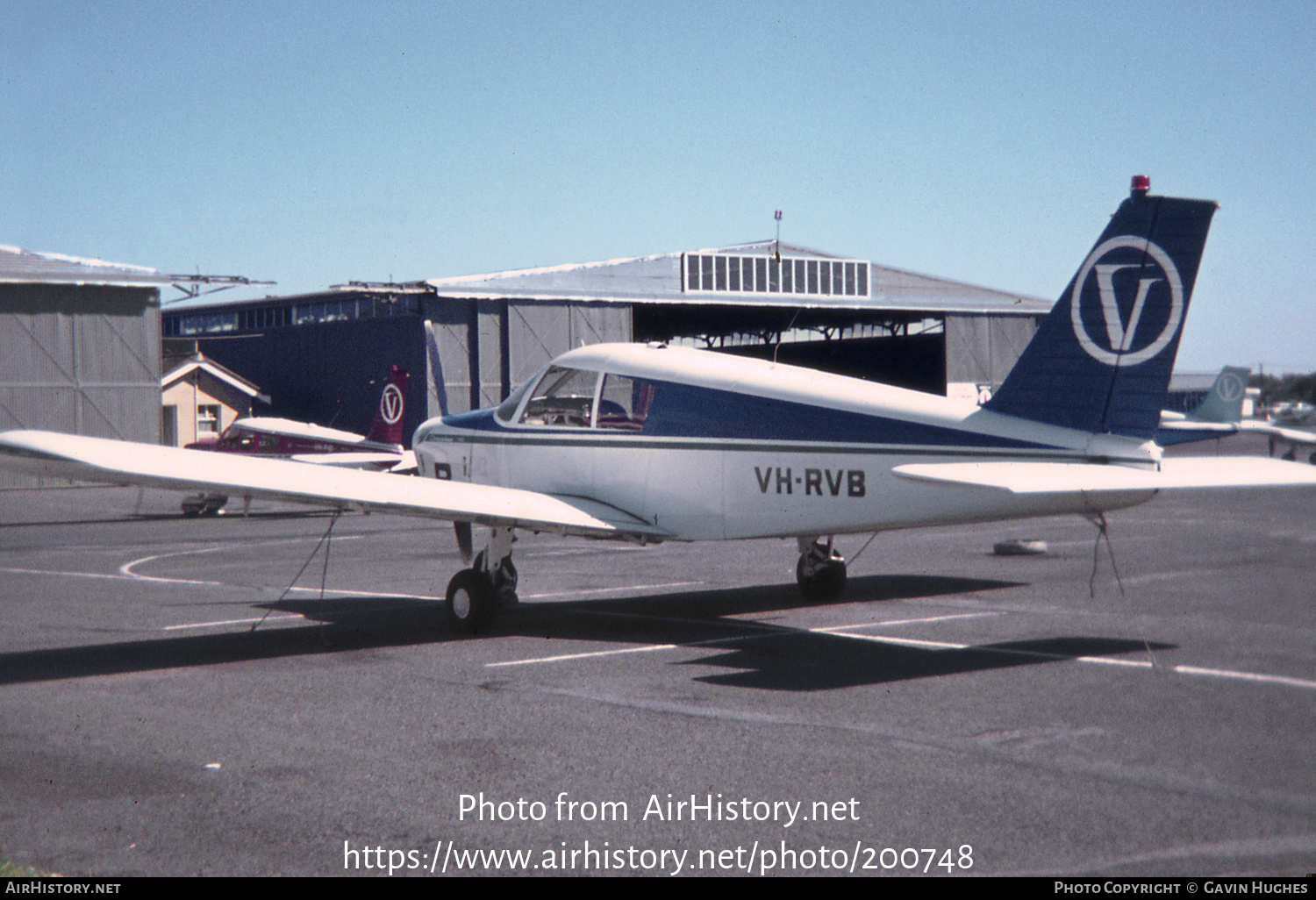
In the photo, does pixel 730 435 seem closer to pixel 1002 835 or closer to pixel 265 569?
pixel 1002 835

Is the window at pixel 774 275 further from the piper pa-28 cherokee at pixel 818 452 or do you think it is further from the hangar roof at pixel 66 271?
the piper pa-28 cherokee at pixel 818 452

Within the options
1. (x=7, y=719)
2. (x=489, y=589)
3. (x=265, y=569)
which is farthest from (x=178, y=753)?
(x=265, y=569)

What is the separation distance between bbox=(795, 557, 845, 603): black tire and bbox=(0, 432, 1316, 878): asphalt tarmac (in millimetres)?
251

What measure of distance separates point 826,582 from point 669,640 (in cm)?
280

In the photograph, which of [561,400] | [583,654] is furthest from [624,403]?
[583,654]

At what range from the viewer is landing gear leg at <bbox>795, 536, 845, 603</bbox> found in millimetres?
12648

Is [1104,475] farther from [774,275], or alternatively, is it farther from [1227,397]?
[774,275]

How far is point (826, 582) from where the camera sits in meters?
12.7

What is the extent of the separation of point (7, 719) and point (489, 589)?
4342 millimetres

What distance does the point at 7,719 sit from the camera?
7.81 meters

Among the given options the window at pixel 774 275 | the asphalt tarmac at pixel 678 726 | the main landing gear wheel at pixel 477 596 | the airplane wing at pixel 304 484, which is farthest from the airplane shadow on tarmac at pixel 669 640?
the window at pixel 774 275

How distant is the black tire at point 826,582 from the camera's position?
12664 millimetres

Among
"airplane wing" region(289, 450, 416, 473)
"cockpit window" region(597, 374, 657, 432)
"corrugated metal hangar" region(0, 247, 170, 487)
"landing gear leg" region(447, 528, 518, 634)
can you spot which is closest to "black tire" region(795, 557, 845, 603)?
"cockpit window" region(597, 374, 657, 432)

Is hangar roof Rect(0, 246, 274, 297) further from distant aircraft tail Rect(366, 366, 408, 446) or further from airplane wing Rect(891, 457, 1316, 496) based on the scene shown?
airplane wing Rect(891, 457, 1316, 496)
